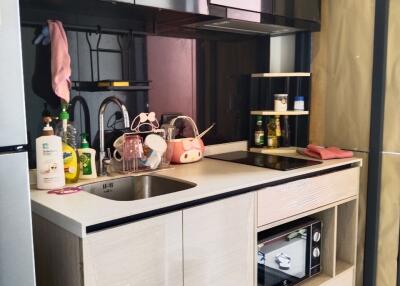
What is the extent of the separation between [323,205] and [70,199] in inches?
46.9

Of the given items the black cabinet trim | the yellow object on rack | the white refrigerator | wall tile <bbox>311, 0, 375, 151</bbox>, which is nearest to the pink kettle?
the yellow object on rack

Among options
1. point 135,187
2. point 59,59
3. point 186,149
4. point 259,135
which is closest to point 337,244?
point 259,135

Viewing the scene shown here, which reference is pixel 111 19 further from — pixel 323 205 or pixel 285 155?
pixel 323 205

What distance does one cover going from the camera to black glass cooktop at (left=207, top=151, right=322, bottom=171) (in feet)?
6.51

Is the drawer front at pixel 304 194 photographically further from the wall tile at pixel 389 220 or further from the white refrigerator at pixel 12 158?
the white refrigerator at pixel 12 158

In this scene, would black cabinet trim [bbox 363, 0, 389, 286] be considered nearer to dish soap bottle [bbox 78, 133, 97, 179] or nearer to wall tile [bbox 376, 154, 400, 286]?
wall tile [bbox 376, 154, 400, 286]

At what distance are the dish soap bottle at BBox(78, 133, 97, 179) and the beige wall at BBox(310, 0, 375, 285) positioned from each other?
4.59 ft

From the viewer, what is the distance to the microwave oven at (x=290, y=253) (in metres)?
1.88

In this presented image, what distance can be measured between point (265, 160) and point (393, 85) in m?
0.77

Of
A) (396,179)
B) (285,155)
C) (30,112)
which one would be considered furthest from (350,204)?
(30,112)

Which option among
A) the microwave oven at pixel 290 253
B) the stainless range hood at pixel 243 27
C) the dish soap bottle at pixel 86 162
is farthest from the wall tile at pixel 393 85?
the dish soap bottle at pixel 86 162

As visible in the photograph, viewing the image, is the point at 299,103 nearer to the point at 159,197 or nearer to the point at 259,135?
the point at 259,135

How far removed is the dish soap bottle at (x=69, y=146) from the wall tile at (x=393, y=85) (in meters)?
1.57

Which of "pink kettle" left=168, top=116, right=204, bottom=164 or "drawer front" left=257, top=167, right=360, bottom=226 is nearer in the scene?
"drawer front" left=257, top=167, right=360, bottom=226
